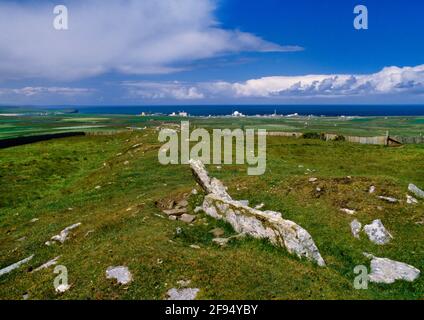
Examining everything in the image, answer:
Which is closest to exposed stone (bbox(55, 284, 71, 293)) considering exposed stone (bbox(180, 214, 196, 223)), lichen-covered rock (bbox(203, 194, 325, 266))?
exposed stone (bbox(180, 214, 196, 223))

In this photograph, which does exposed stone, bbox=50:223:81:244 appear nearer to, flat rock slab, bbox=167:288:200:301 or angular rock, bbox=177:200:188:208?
angular rock, bbox=177:200:188:208

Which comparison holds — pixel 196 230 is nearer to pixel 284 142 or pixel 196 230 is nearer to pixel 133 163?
pixel 133 163

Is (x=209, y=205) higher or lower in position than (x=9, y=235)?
higher

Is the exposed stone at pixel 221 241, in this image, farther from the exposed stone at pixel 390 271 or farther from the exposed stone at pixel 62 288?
the exposed stone at pixel 62 288

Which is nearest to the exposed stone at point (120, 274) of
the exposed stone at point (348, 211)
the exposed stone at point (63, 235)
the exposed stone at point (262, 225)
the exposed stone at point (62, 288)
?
the exposed stone at point (62, 288)

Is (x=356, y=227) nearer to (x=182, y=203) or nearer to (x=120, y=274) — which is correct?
(x=182, y=203)
